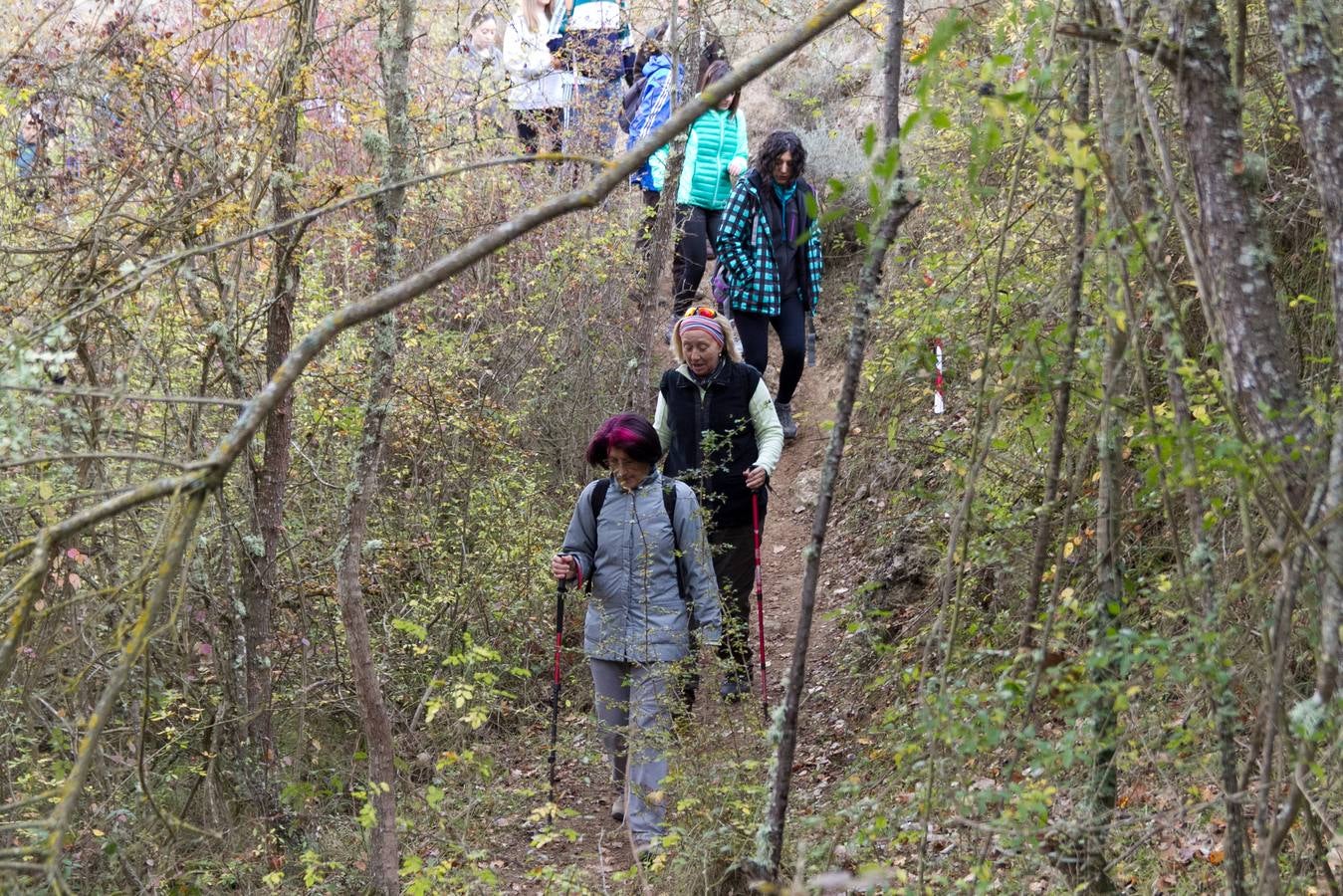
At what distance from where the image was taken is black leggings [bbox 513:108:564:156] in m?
10.1

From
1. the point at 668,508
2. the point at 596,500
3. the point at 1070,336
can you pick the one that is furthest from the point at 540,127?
the point at 1070,336

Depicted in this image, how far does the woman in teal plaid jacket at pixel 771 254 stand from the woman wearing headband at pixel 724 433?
2040 mm

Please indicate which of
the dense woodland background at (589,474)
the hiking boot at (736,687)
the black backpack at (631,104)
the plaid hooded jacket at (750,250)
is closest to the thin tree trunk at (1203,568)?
the dense woodland background at (589,474)

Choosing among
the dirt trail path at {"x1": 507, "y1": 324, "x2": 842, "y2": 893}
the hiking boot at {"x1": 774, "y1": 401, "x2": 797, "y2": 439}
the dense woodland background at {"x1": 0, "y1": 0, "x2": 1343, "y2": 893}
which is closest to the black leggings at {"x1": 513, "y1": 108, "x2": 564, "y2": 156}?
the dense woodland background at {"x1": 0, "y1": 0, "x2": 1343, "y2": 893}

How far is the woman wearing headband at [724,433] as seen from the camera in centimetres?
638

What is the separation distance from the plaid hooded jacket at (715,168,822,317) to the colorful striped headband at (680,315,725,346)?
2.15 m

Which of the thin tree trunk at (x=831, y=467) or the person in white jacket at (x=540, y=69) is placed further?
the person in white jacket at (x=540, y=69)

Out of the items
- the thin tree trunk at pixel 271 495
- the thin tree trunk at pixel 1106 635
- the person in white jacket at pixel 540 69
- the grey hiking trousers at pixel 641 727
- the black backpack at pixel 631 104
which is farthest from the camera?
the person in white jacket at pixel 540 69

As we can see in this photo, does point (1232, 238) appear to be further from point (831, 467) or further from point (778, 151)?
point (778, 151)

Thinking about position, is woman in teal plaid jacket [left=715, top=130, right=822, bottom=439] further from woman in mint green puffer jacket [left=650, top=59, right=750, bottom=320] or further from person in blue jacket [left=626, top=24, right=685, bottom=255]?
person in blue jacket [left=626, top=24, right=685, bottom=255]

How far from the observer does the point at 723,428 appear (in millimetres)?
6484

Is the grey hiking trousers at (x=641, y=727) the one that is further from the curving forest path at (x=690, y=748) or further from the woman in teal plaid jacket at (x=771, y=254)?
the woman in teal plaid jacket at (x=771, y=254)

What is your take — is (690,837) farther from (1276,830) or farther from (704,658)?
(1276,830)

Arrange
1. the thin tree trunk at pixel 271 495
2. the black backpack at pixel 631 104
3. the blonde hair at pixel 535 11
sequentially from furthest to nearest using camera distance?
the blonde hair at pixel 535 11
the black backpack at pixel 631 104
the thin tree trunk at pixel 271 495
